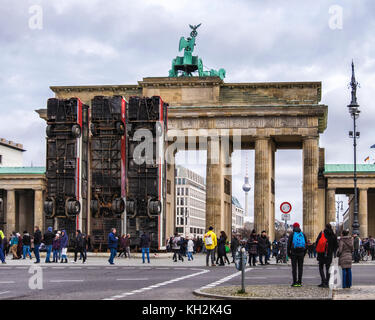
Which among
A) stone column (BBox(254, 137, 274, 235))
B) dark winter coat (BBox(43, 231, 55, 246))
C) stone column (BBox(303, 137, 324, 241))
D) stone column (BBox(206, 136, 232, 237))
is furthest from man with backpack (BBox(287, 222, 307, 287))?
stone column (BBox(206, 136, 232, 237))

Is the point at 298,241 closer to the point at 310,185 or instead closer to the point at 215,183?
the point at 310,185

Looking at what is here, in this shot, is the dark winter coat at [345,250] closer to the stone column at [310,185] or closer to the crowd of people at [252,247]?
the crowd of people at [252,247]

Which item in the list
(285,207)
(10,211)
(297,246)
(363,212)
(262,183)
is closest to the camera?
(297,246)

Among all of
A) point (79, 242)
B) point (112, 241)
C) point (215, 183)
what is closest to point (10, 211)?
point (215, 183)

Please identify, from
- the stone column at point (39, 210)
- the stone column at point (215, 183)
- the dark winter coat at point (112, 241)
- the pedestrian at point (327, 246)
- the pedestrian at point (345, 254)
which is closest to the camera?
the pedestrian at point (345, 254)

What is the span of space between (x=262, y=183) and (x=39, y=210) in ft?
90.4

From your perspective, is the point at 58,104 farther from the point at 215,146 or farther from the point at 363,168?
the point at 363,168

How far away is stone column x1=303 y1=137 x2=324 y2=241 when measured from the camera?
68356 mm

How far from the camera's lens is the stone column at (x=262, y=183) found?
69125 millimetres

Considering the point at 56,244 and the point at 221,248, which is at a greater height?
the point at 56,244

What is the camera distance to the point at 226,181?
75.6 m

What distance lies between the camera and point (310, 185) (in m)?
68.8

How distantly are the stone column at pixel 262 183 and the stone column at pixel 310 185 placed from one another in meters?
3.36

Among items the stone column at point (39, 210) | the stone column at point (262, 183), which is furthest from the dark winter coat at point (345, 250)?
the stone column at point (39, 210)
